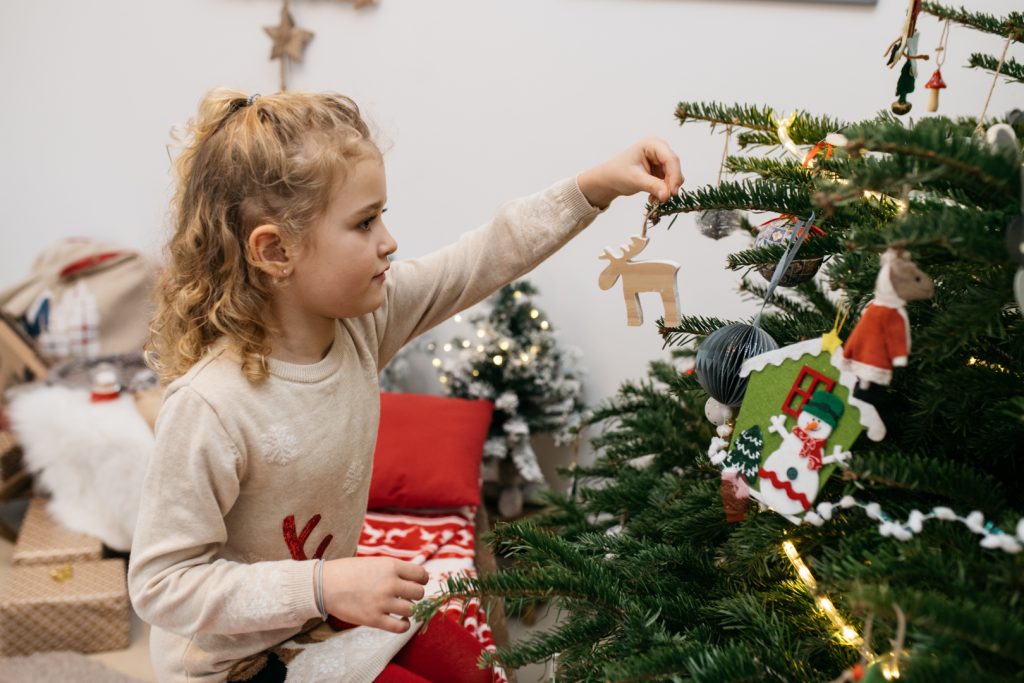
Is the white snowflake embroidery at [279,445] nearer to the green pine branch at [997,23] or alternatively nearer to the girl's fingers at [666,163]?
the girl's fingers at [666,163]

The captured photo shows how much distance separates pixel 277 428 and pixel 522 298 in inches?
43.4

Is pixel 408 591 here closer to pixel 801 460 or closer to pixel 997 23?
pixel 801 460

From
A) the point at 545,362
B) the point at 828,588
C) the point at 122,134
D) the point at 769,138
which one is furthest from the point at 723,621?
the point at 122,134

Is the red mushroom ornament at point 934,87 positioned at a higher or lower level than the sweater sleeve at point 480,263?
higher

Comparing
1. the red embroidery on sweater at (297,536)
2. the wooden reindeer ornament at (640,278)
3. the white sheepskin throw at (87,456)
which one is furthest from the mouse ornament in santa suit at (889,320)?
the white sheepskin throw at (87,456)

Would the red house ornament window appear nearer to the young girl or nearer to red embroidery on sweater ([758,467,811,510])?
red embroidery on sweater ([758,467,811,510])

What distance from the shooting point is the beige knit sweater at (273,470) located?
84 centimetres

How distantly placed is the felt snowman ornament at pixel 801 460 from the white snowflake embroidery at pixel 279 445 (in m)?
0.51

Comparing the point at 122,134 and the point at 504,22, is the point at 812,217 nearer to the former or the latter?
the point at 504,22

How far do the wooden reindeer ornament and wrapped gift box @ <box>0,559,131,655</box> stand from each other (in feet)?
4.12

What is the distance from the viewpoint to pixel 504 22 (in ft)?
6.40

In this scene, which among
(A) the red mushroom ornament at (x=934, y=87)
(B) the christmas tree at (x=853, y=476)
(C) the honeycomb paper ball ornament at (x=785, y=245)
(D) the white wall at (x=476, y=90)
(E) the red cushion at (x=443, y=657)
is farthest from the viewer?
(D) the white wall at (x=476, y=90)

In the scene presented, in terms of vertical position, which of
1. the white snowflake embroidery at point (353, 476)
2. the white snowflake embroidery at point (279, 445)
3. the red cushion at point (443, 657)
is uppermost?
the white snowflake embroidery at point (279, 445)

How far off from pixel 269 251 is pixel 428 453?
0.94 metres
